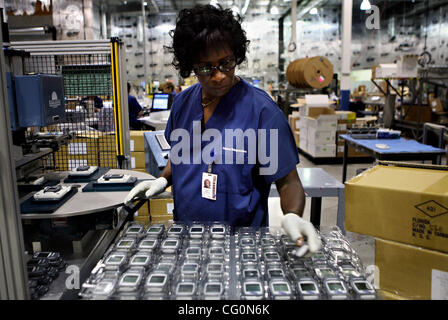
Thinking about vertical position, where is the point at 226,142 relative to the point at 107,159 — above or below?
above

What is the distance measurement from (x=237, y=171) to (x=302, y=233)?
42 centimetres

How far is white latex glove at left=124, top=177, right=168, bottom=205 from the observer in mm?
1562

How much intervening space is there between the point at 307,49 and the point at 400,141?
1226cm

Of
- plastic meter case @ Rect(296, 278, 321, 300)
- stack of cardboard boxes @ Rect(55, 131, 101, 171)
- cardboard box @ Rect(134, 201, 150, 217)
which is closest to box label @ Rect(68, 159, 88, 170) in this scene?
stack of cardboard boxes @ Rect(55, 131, 101, 171)

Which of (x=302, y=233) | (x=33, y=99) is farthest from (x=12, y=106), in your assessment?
(x=302, y=233)

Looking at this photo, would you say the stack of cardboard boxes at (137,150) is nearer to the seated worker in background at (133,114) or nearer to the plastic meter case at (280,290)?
the seated worker in background at (133,114)

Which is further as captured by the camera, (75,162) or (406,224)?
(75,162)

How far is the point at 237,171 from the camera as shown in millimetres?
1460

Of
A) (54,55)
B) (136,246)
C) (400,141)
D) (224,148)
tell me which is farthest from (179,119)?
(400,141)

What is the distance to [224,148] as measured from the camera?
1.47 m

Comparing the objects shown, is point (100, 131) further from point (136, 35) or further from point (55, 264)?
point (136, 35)

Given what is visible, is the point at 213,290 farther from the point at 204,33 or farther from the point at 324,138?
the point at 324,138

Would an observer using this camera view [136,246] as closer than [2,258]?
No

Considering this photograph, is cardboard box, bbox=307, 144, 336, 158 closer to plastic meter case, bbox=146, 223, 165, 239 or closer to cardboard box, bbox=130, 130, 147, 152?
cardboard box, bbox=130, 130, 147, 152
